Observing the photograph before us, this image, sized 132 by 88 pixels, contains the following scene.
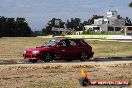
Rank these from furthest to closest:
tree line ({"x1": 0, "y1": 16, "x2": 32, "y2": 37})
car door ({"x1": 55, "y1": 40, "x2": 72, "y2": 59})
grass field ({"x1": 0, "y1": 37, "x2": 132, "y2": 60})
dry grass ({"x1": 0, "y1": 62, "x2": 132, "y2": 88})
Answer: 1. tree line ({"x1": 0, "y1": 16, "x2": 32, "y2": 37})
2. grass field ({"x1": 0, "y1": 37, "x2": 132, "y2": 60})
3. car door ({"x1": 55, "y1": 40, "x2": 72, "y2": 59})
4. dry grass ({"x1": 0, "y1": 62, "x2": 132, "y2": 88})

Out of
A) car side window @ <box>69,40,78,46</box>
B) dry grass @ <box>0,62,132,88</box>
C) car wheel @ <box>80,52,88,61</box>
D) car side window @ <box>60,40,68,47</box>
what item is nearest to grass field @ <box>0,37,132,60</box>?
car side window @ <box>60,40,68,47</box>

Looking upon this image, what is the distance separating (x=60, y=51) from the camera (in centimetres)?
2622

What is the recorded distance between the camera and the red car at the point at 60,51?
84.2 feet

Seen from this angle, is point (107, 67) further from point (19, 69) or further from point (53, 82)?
point (53, 82)

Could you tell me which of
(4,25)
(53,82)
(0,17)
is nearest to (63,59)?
(53,82)

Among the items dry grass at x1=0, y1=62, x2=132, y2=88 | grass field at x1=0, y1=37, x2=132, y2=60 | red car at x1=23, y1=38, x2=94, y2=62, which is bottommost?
grass field at x1=0, y1=37, x2=132, y2=60

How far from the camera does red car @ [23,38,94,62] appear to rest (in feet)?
84.2

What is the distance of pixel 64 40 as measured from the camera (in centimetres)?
2678

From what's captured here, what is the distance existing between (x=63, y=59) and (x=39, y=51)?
173cm

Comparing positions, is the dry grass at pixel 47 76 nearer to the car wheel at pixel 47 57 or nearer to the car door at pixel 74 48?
the car wheel at pixel 47 57

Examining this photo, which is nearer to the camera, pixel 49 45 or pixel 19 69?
pixel 19 69

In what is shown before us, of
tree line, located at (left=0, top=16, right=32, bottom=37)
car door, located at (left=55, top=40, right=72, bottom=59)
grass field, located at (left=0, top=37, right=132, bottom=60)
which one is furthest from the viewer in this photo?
tree line, located at (left=0, top=16, right=32, bottom=37)

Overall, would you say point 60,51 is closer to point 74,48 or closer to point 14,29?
point 74,48

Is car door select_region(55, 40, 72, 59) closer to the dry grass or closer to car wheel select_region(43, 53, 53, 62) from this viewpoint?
car wheel select_region(43, 53, 53, 62)
